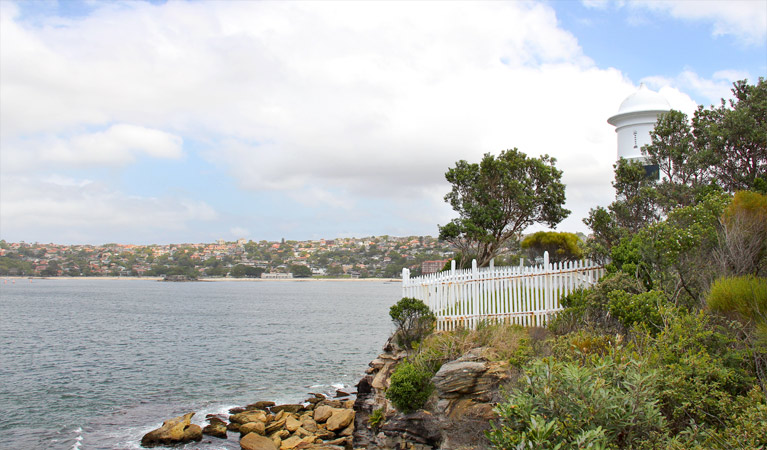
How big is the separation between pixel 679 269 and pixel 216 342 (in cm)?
3498

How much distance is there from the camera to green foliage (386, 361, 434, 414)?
12.8m

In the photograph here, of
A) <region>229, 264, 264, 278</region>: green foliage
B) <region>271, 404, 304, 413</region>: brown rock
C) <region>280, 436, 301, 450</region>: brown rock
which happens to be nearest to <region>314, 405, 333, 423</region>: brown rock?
<region>271, 404, 304, 413</region>: brown rock

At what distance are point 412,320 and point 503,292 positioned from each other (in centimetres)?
278

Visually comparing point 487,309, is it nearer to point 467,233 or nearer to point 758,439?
point 467,233

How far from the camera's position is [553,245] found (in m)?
26.8

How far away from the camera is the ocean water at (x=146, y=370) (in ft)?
62.1

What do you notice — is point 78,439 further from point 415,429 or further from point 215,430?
point 415,429

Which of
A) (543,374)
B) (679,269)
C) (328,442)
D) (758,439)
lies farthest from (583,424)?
(328,442)

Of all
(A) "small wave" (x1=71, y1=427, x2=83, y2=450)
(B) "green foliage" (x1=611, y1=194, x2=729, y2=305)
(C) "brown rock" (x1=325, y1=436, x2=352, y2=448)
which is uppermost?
(B) "green foliage" (x1=611, y1=194, x2=729, y2=305)

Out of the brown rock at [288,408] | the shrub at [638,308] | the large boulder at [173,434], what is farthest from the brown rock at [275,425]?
the shrub at [638,308]

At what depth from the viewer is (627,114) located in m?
18.4

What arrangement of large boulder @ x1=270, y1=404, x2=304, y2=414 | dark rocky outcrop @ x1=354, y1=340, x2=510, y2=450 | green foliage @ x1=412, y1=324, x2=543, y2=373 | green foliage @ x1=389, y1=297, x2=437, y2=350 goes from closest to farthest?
dark rocky outcrop @ x1=354, y1=340, x2=510, y2=450 < green foliage @ x1=412, y1=324, x2=543, y2=373 < green foliage @ x1=389, y1=297, x2=437, y2=350 < large boulder @ x1=270, y1=404, x2=304, y2=414

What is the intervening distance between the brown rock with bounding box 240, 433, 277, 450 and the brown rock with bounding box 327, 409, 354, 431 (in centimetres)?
208

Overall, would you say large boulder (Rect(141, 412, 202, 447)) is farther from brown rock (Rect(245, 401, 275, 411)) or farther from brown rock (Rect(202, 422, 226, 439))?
brown rock (Rect(245, 401, 275, 411))
